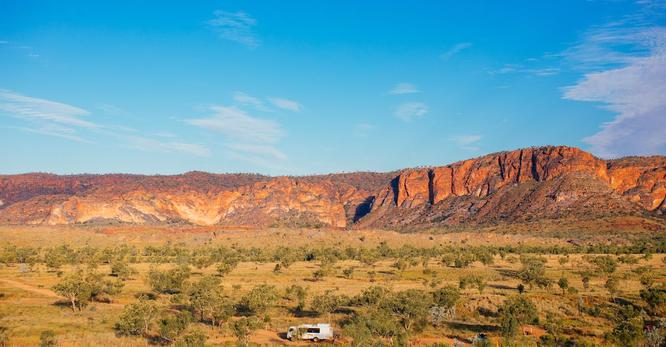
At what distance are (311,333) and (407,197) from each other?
14648 centimetres

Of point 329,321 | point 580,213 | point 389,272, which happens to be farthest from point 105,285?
point 580,213

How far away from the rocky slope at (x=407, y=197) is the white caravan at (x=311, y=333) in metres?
101

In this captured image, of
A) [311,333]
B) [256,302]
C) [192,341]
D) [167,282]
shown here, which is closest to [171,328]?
[192,341]

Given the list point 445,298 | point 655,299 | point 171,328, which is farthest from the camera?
point 445,298

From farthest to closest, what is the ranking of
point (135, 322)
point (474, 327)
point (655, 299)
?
point (655, 299)
point (474, 327)
point (135, 322)

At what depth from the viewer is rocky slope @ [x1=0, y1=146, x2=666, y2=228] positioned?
132625mm

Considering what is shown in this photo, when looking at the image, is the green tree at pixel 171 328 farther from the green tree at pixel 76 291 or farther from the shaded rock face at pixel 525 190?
the shaded rock face at pixel 525 190

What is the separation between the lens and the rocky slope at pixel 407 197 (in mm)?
132625

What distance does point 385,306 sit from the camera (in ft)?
121

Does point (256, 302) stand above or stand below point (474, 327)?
above

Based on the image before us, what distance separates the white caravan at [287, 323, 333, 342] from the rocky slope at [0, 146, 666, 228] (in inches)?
3966

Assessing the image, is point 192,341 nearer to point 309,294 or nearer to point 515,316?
point 515,316

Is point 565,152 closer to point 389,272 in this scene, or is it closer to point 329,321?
point 389,272

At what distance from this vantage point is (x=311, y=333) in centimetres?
3148
